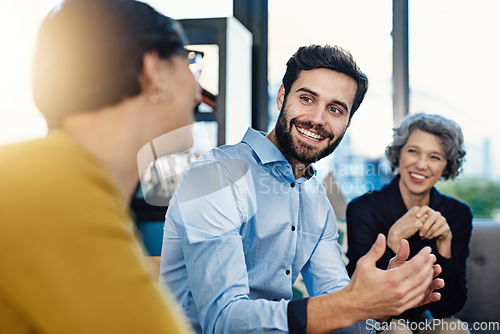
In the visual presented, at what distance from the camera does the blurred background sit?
95.3 inches

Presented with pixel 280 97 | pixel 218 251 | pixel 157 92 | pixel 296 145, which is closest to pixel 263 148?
pixel 296 145

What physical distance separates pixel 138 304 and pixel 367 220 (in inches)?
53.5

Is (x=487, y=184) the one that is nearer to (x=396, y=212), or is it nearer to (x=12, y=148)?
(x=396, y=212)

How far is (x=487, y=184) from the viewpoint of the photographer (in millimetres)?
2436

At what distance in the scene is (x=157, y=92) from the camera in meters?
0.63

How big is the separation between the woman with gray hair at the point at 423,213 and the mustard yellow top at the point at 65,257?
1.27m

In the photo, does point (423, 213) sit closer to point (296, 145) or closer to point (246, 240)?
point (296, 145)

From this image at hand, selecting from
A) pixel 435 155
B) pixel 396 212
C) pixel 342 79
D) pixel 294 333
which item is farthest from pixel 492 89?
pixel 294 333

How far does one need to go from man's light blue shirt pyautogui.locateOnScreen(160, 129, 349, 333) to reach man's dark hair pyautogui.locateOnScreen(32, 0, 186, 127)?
482 mm

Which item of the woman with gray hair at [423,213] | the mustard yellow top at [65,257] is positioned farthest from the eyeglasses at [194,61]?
the woman with gray hair at [423,213]

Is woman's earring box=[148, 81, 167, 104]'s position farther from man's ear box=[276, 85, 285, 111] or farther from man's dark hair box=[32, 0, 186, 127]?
man's ear box=[276, 85, 285, 111]

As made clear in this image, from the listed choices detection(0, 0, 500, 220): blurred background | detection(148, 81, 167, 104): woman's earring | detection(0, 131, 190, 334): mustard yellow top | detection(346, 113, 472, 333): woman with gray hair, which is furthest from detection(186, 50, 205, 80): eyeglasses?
detection(0, 0, 500, 220): blurred background

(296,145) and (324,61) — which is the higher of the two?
(324,61)

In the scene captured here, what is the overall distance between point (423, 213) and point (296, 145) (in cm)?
65
